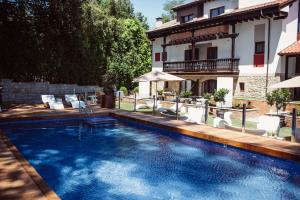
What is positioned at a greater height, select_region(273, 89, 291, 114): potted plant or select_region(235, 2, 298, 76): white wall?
Answer: select_region(235, 2, 298, 76): white wall

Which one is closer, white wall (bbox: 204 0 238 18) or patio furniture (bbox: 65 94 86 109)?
patio furniture (bbox: 65 94 86 109)

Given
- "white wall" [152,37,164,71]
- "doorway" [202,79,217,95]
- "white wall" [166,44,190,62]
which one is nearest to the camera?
"doorway" [202,79,217,95]

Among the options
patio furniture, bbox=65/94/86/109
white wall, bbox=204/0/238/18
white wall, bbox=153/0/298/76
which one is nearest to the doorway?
white wall, bbox=153/0/298/76

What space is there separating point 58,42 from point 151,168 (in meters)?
17.2

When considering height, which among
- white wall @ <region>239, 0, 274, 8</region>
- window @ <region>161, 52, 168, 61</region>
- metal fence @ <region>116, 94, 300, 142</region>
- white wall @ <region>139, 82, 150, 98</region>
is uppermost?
white wall @ <region>239, 0, 274, 8</region>

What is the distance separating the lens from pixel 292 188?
6.90 meters

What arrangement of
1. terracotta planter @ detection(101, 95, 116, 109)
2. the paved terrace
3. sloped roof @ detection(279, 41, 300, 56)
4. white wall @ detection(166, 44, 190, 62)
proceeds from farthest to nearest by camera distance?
white wall @ detection(166, 44, 190, 62) < sloped roof @ detection(279, 41, 300, 56) < terracotta planter @ detection(101, 95, 116, 109) < the paved terrace

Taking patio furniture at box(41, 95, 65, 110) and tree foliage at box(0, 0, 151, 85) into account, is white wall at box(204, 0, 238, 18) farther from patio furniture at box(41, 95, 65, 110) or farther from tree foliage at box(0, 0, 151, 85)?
patio furniture at box(41, 95, 65, 110)

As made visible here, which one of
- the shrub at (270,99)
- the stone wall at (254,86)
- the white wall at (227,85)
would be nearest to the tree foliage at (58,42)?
the white wall at (227,85)

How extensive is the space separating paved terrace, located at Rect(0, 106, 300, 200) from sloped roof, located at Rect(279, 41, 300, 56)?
433 inches

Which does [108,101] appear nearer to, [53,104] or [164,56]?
[53,104]

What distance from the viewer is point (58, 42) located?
22.7m

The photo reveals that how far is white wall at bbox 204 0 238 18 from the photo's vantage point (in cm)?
2453

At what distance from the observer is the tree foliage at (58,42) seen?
20.3 m
